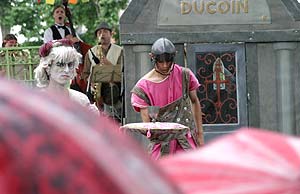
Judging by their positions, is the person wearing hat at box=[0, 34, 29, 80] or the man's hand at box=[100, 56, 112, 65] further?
the person wearing hat at box=[0, 34, 29, 80]

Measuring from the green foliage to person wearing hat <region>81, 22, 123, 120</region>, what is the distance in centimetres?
1167

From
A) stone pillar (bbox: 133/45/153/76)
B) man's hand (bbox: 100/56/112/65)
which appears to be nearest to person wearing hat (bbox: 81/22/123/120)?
man's hand (bbox: 100/56/112/65)

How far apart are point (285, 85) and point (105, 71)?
2.77 metres

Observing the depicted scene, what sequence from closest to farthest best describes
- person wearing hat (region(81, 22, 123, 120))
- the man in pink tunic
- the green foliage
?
the man in pink tunic → person wearing hat (region(81, 22, 123, 120)) → the green foliage

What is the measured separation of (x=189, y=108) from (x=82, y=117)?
7.16m

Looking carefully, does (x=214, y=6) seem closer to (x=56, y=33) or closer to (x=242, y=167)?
(x=56, y=33)

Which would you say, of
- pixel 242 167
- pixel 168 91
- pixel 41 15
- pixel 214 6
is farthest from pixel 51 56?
pixel 41 15

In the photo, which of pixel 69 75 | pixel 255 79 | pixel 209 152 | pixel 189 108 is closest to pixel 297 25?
pixel 255 79

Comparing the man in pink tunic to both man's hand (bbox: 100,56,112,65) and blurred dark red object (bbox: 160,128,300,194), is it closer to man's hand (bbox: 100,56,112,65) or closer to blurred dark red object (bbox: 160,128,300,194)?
man's hand (bbox: 100,56,112,65)

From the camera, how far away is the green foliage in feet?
84.8

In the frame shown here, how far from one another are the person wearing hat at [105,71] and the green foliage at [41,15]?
11.7m

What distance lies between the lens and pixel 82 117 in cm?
116

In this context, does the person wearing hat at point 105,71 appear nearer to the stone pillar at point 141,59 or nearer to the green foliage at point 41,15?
Result: the stone pillar at point 141,59

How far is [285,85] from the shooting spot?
11805mm
